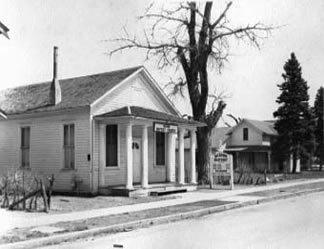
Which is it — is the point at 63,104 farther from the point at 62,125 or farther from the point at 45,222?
the point at 45,222

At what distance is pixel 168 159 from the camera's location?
22016 mm

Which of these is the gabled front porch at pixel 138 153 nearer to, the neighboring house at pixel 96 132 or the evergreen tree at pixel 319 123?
the neighboring house at pixel 96 132

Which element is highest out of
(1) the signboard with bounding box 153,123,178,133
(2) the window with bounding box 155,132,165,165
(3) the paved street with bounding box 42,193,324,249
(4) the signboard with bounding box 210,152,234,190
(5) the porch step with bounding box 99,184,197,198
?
(1) the signboard with bounding box 153,123,178,133

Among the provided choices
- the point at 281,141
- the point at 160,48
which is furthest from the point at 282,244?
the point at 281,141

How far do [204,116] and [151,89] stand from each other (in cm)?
419

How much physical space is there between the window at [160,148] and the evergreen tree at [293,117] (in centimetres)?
2675

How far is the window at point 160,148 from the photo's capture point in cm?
2309

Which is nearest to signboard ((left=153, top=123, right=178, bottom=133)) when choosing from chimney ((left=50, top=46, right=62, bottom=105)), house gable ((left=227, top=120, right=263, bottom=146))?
chimney ((left=50, top=46, right=62, bottom=105))

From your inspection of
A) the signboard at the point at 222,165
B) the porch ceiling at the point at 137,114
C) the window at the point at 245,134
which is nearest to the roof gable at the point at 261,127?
the window at the point at 245,134

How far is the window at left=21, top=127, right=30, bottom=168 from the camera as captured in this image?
2167 centimetres

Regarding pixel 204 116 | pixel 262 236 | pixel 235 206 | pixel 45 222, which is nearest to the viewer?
pixel 262 236

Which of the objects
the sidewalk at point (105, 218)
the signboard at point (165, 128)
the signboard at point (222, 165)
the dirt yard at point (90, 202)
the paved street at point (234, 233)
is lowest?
the paved street at point (234, 233)

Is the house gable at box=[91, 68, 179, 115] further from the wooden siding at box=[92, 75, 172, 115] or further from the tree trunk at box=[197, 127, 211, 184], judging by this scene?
the tree trunk at box=[197, 127, 211, 184]

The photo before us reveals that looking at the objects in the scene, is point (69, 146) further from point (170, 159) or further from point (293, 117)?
point (293, 117)
